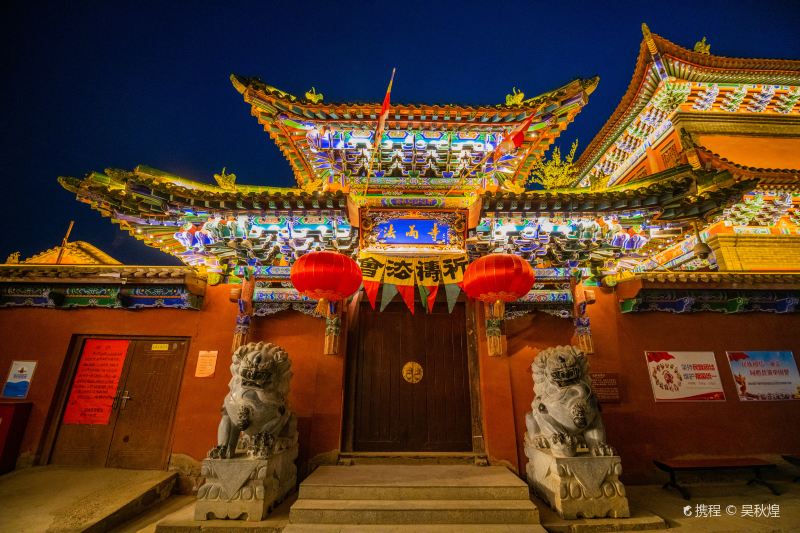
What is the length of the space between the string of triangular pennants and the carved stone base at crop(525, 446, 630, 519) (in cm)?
241

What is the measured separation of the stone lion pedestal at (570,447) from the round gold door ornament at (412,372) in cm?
188

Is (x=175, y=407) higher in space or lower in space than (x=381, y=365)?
lower

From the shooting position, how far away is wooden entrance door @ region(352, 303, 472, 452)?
5.41 meters

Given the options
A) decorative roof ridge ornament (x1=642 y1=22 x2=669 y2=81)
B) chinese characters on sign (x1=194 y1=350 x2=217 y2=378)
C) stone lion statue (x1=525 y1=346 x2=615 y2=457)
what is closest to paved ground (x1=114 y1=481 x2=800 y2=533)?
stone lion statue (x1=525 y1=346 x2=615 y2=457)

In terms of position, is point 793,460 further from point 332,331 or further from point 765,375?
point 332,331

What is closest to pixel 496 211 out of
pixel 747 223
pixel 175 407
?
pixel 175 407

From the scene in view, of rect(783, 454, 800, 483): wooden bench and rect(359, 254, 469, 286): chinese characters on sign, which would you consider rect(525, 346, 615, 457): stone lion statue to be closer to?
rect(359, 254, 469, 286): chinese characters on sign

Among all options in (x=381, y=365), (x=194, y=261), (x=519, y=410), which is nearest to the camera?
(x=519, y=410)

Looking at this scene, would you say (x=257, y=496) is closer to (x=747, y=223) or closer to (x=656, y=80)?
(x=747, y=223)

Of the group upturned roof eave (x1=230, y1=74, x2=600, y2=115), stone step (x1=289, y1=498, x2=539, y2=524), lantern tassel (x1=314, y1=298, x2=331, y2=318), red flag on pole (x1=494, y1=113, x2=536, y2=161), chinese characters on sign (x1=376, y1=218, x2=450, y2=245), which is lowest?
stone step (x1=289, y1=498, x2=539, y2=524)

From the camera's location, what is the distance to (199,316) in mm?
5945

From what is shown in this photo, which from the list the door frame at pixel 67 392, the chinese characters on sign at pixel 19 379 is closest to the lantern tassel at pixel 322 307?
the door frame at pixel 67 392

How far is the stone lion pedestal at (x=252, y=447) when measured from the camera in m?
3.68

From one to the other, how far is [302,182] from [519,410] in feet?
19.2
